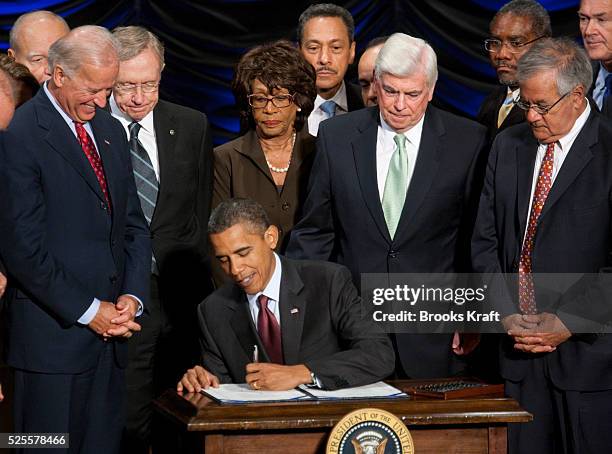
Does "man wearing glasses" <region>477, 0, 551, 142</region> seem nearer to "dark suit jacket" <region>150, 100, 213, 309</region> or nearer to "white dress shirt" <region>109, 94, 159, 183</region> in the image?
"dark suit jacket" <region>150, 100, 213, 309</region>

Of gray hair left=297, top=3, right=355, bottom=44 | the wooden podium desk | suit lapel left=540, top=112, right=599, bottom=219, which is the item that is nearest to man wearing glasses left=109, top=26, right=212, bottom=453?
gray hair left=297, top=3, right=355, bottom=44

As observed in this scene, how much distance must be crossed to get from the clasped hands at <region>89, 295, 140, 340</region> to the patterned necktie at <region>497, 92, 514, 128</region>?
1688 millimetres

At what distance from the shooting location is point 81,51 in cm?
366

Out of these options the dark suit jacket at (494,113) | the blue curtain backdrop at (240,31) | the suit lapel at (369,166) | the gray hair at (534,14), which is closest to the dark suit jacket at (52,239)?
the suit lapel at (369,166)

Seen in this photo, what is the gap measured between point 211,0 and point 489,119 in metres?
2.04

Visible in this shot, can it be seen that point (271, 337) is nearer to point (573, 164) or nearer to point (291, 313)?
point (291, 313)

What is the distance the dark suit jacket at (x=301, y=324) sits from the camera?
3.67 meters

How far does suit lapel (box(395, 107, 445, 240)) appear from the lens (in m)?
4.00

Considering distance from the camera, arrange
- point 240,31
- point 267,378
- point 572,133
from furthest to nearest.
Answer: point 240,31 < point 572,133 < point 267,378

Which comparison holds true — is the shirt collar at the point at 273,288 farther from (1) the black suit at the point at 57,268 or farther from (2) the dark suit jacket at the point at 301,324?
(1) the black suit at the point at 57,268

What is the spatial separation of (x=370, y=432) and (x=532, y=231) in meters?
1.11

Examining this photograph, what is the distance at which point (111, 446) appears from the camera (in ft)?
Answer: 12.7

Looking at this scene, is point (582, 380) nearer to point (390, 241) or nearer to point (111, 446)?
point (390, 241)

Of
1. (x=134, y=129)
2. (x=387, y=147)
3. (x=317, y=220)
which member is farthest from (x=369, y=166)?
(x=134, y=129)
